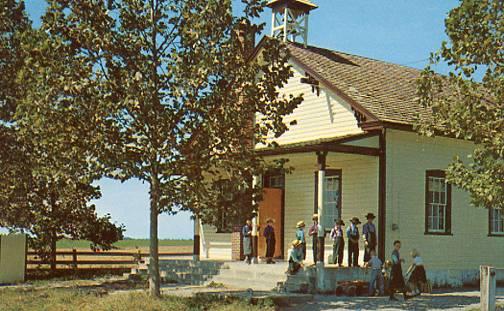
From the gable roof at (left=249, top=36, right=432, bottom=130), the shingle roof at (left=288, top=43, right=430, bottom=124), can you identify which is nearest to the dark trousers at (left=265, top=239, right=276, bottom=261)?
the gable roof at (left=249, top=36, right=432, bottom=130)

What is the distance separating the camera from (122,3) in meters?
17.3

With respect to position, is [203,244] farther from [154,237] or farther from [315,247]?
[154,237]

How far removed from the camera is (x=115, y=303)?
15977mm

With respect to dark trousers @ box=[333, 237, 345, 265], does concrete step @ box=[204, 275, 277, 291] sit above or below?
below

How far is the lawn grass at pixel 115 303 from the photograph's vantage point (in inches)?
614

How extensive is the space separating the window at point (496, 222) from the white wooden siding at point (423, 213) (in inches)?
9.8

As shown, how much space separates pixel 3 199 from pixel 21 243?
1.65 metres

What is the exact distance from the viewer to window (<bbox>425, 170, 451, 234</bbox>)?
22.7 meters

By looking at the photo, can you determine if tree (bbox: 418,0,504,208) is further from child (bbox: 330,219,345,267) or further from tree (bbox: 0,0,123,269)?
tree (bbox: 0,0,123,269)

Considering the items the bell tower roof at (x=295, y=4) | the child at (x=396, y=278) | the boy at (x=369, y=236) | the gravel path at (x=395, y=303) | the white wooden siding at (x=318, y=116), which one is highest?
the bell tower roof at (x=295, y=4)

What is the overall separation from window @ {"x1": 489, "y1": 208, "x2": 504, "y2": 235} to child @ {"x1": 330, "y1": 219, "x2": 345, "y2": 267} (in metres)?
6.59

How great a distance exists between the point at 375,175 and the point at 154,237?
23.8ft

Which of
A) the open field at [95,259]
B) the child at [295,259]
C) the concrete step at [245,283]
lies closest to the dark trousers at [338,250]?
the child at [295,259]

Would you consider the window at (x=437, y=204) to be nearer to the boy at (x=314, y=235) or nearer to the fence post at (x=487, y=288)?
the boy at (x=314, y=235)
